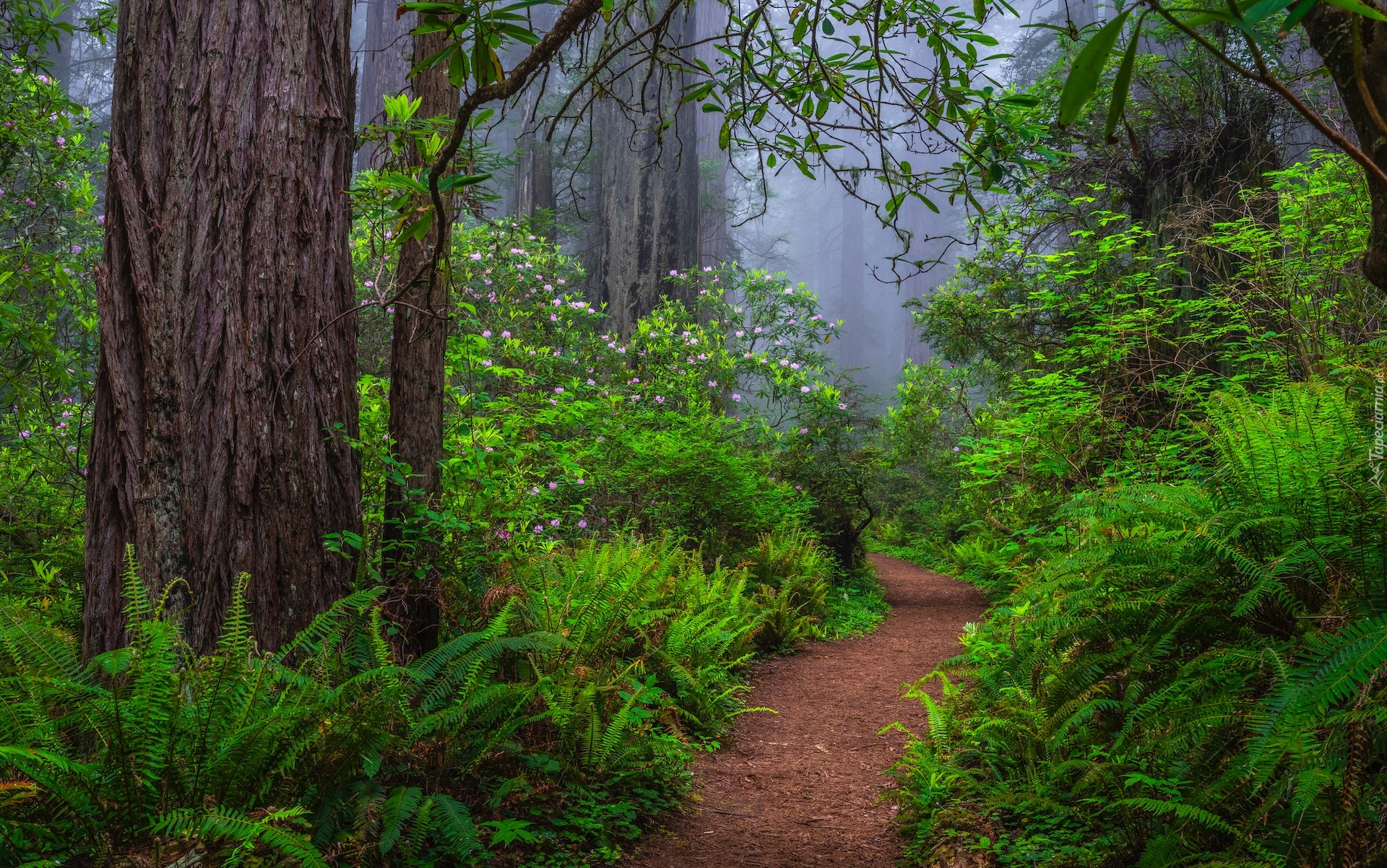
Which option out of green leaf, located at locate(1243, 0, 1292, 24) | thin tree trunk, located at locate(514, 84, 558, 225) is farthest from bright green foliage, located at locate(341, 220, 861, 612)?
thin tree trunk, located at locate(514, 84, 558, 225)

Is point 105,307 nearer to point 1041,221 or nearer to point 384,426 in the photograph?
point 384,426

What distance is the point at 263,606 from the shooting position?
2.80m

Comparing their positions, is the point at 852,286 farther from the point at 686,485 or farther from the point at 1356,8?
the point at 1356,8

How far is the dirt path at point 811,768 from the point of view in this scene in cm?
308

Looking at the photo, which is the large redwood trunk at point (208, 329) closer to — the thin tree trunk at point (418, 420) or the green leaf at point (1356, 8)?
the thin tree trunk at point (418, 420)

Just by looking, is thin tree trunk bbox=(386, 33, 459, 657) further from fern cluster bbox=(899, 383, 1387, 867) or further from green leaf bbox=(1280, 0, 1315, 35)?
green leaf bbox=(1280, 0, 1315, 35)

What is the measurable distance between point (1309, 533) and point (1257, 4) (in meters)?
2.65

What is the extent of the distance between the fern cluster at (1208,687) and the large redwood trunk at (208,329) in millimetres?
2705

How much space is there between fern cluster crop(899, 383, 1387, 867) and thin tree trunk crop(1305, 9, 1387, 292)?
1.15 m

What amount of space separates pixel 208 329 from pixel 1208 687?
3.62m

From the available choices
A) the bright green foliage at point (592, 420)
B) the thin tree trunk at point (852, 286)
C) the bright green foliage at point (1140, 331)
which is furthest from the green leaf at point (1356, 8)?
the thin tree trunk at point (852, 286)

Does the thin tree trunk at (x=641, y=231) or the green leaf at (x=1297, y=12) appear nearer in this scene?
the green leaf at (x=1297, y=12)

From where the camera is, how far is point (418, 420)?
3.48 m

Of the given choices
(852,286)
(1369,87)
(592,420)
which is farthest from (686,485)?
(852,286)
